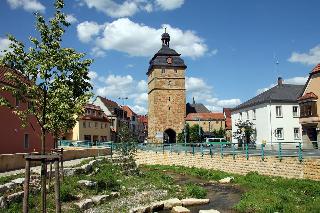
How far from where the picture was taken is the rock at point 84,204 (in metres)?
17.0

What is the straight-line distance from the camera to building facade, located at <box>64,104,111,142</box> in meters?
78.8

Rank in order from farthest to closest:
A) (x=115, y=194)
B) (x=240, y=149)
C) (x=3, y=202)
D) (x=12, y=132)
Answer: (x=12, y=132)
(x=240, y=149)
(x=115, y=194)
(x=3, y=202)

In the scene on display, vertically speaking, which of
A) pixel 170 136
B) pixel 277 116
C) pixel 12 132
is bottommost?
pixel 170 136

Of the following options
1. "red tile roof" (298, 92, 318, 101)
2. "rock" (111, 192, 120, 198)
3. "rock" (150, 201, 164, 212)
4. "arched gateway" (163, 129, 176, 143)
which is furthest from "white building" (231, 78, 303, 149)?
"rock" (150, 201, 164, 212)

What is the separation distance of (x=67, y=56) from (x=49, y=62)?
1151 millimetres

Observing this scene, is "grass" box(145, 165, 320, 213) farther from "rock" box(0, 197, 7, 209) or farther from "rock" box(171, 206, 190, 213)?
"rock" box(0, 197, 7, 209)

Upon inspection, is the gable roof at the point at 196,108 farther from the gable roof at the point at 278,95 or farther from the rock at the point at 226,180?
the rock at the point at 226,180

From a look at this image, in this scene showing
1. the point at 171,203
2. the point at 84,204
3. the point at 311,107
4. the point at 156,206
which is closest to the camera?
the point at 84,204

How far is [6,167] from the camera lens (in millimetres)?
26516

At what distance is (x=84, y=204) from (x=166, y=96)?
2733 inches

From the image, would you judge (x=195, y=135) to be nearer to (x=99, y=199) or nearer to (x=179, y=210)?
(x=99, y=199)

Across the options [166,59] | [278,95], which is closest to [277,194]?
[278,95]

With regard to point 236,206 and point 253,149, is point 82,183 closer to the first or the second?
point 236,206

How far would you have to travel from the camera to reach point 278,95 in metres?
55.4
